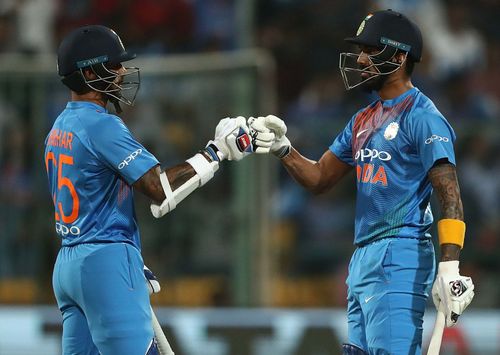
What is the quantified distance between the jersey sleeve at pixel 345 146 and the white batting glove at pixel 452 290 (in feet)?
3.52

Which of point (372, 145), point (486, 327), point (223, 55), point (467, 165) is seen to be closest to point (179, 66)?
point (223, 55)

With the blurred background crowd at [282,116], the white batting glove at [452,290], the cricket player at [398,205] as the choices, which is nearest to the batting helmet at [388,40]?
the cricket player at [398,205]

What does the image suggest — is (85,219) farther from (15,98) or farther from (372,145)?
(15,98)

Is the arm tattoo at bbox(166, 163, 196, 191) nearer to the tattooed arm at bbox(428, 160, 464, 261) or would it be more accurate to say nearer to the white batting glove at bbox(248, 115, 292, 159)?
the white batting glove at bbox(248, 115, 292, 159)

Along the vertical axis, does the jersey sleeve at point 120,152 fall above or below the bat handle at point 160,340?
above

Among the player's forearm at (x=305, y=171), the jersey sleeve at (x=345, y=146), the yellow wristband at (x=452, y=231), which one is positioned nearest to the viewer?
the yellow wristband at (x=452, y=231)

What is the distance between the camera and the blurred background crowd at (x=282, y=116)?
9.56m

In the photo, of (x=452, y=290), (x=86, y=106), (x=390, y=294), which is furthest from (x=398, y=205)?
(x=86, y=106)

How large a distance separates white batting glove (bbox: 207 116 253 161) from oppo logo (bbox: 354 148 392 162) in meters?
0.59

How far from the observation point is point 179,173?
555 centimetres

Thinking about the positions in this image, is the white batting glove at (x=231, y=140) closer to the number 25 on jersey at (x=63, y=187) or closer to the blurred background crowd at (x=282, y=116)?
the number 25 on jersey at (x=63, y=187)

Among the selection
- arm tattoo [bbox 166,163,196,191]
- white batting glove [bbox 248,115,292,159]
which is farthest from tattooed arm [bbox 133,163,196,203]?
white batting glove [bbox 248,115,292,159]

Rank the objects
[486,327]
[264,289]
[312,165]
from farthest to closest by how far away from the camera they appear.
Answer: [264,289] < [486,327] < [312,165]

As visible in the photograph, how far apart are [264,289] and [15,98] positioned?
2.76 meters
